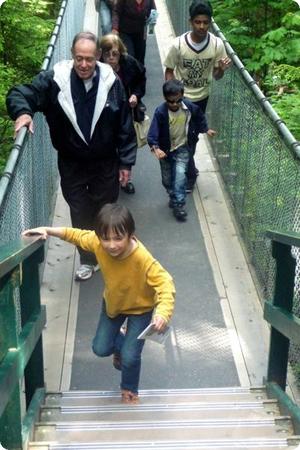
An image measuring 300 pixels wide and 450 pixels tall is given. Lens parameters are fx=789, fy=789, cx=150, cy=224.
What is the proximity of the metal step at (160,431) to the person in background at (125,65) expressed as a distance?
2.47 meters

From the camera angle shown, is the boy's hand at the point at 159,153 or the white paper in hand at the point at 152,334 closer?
the white paper in hand at the point at 152,334

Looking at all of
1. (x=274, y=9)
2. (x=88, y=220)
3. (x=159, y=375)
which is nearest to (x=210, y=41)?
(x=88, y=220)

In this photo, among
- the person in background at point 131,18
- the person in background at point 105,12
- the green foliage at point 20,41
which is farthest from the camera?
the green foliage at point 20,41

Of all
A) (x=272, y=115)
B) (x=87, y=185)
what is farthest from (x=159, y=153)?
(x=272, y=115)

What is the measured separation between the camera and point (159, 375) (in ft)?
17.1

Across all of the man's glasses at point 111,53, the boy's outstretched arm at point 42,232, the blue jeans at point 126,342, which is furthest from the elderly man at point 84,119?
the blue jeans at point 126,342

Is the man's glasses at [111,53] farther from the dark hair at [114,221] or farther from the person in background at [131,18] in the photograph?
the dark hair at [114,221]

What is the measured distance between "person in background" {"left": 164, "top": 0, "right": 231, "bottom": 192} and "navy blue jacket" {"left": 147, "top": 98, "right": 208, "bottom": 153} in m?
0.32

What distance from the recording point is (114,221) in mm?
3877

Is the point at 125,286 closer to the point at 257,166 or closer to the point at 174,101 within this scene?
the point at 257,166

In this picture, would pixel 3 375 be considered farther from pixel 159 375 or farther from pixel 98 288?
pixel 98 288

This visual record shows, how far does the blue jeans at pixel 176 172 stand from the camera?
7125 mm

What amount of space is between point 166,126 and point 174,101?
28 cm

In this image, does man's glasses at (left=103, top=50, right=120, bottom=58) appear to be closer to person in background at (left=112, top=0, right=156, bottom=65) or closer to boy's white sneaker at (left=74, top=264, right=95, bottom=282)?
boy's white sneaker at (left=74, top=264, right=95, bottom=282)
